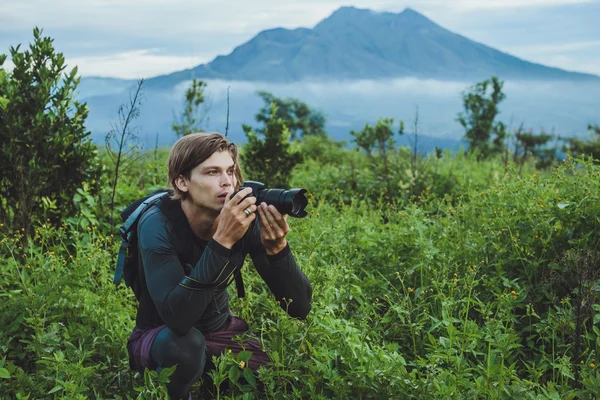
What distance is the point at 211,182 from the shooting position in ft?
8.86

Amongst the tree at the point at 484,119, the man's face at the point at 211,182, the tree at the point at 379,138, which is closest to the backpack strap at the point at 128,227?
the man's face at the point at 211,182

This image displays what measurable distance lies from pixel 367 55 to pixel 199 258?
18823cm

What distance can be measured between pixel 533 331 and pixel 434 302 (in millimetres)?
598

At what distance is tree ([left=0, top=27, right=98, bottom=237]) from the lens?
459 cm

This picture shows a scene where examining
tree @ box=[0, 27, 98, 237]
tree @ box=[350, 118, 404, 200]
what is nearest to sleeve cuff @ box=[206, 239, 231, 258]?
tree @ box=[0, 27, 98, 237]

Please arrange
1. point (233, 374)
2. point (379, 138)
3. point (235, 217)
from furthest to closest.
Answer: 1. point (379, 138)
2. point (233, 374)
3. point (235, 217)

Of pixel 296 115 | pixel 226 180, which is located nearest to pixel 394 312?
pixel 226 180

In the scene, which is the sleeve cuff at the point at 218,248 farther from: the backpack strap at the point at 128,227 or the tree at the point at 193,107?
the tree at the point at 193,107

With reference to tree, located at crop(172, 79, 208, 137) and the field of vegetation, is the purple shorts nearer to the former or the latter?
the field of vegetation

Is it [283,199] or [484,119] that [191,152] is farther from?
[484,119]

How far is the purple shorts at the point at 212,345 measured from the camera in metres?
2.77

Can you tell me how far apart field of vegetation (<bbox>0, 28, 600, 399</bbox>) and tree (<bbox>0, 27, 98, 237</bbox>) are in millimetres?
16

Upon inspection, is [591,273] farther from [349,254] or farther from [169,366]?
[169,366]

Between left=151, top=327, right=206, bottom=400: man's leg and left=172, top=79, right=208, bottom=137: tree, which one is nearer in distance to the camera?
left=151, top=327, right=206, bottom=400: man's leg
